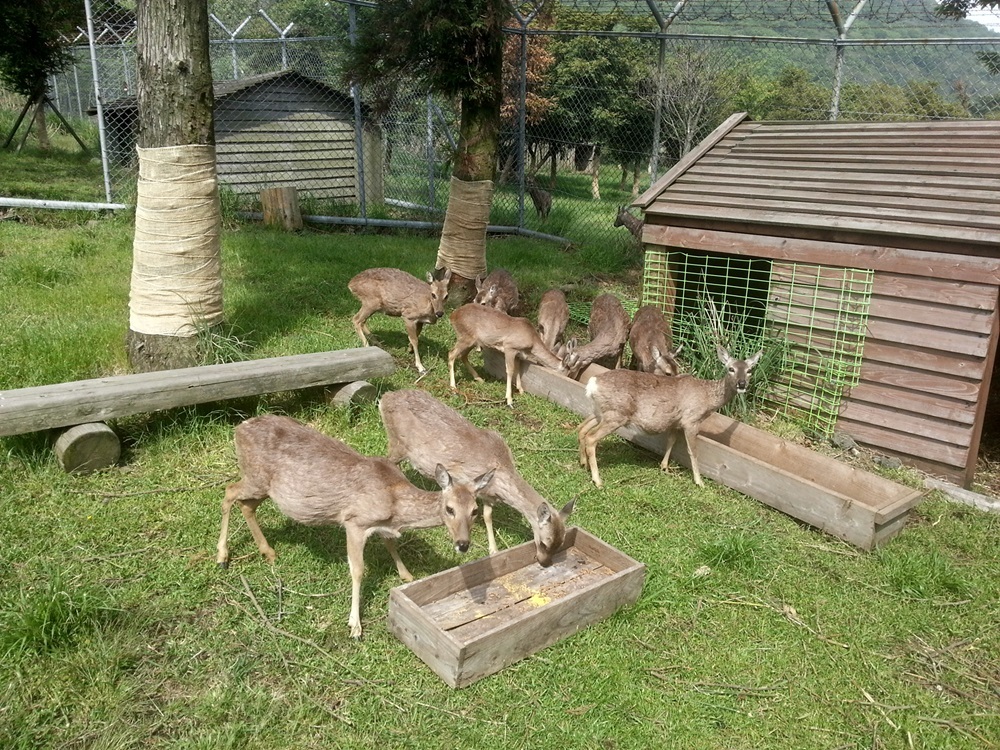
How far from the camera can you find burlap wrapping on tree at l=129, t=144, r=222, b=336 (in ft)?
19.0

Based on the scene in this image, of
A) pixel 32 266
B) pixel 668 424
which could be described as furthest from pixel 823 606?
pixel 32 266

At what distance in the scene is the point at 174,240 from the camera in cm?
586

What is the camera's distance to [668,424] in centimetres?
587

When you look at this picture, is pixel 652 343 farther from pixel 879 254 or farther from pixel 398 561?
pixel 398 561

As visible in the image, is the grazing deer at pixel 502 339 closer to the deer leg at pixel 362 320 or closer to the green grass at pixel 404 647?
the deer leg at pixel 362 320

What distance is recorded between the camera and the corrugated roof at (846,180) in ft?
19.6

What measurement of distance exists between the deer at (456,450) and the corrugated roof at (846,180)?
3.53 metres

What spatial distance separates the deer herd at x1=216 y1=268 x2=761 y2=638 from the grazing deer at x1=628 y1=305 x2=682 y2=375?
14mm

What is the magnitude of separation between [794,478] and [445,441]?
236 cm

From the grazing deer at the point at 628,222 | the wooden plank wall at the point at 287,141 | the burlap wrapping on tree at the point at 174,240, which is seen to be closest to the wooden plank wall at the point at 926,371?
the burlap wrapping on tree at the point at 174,240

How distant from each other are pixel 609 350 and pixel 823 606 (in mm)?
3534

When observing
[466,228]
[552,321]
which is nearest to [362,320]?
[466,228]

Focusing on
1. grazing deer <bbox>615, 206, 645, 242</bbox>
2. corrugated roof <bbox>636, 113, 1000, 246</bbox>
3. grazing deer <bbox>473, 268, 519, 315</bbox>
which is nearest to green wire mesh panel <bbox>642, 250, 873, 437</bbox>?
corrugated roof <bbox>636, 113, 1000, 246</bbox>

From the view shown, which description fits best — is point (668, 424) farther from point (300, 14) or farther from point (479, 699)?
point (300, 14)
